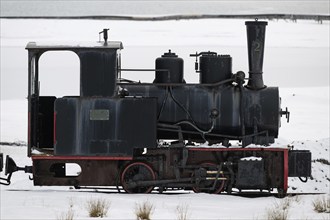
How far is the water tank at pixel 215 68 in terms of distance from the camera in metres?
11.8

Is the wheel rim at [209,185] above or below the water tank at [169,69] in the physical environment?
below

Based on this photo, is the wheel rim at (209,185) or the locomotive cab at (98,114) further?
the wheel rim at (209,185)

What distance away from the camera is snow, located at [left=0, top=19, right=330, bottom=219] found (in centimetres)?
991

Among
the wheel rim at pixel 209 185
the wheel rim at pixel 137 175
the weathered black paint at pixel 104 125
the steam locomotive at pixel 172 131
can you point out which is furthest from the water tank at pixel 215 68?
the wheel rim at pixel 137 175

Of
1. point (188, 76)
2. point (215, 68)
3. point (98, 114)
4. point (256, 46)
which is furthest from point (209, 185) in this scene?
point (188, 76)

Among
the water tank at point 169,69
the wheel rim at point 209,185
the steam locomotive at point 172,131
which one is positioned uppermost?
the water tank at point 169,69

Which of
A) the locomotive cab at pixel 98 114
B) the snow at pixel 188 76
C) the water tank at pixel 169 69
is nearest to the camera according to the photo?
the snow at pixel 188 76

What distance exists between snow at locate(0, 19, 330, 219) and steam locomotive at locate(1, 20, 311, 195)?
39 centimetres

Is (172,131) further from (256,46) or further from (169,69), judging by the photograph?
(256,46)

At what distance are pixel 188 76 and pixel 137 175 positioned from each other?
19409 mm

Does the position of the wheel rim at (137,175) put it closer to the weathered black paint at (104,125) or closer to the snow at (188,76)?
the snow at (188,76)

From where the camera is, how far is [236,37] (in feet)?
154

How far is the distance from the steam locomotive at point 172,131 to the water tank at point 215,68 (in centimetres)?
2

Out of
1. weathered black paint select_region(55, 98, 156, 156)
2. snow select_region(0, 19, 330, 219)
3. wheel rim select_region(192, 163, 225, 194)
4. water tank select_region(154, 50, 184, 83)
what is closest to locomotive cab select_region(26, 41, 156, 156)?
weathered black paint select_region(55, 98, 156, 156)
